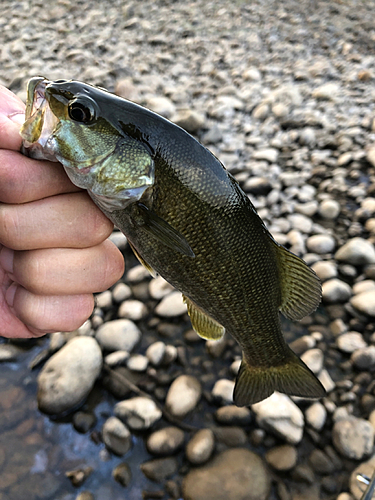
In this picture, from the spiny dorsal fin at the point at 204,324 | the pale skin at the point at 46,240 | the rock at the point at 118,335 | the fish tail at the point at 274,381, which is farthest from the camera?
the rock at the point at 118,335

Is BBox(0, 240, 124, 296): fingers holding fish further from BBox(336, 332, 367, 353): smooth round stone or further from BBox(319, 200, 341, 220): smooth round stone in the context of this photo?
BBox(319, 200, 341, 220): smooth round stone

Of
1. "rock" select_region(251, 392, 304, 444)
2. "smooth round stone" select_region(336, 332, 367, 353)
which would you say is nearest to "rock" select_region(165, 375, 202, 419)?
"rock" select_region(251, 392, 304, 444)

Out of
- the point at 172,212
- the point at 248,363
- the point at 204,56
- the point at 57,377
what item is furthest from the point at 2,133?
the point at 204,56

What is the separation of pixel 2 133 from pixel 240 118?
494 centimetres

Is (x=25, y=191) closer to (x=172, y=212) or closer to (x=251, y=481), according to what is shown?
(x=172, y=212)

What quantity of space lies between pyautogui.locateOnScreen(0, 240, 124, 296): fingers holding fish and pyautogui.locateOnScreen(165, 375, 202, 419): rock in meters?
1.35

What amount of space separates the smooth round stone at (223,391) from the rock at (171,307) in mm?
695

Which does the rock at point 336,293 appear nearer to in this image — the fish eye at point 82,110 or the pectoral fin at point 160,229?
the pectoral fin at point 160,229

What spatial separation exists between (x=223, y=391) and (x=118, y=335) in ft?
2.97

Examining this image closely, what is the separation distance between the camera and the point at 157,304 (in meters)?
3.44

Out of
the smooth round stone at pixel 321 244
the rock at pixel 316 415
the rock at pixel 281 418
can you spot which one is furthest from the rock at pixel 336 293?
the rock at pixel 281 418

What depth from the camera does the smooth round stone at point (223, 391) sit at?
2.77 metres

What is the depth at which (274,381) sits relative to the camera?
2.01m

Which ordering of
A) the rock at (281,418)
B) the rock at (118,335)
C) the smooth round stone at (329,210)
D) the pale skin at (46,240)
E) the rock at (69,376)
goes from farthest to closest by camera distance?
1. the smooth round stone at (329,210)
2. the rock at (118,335)
3. the rock at (69,376)
4. the rock at (281,418)
5. the pale skin at (46,240)
